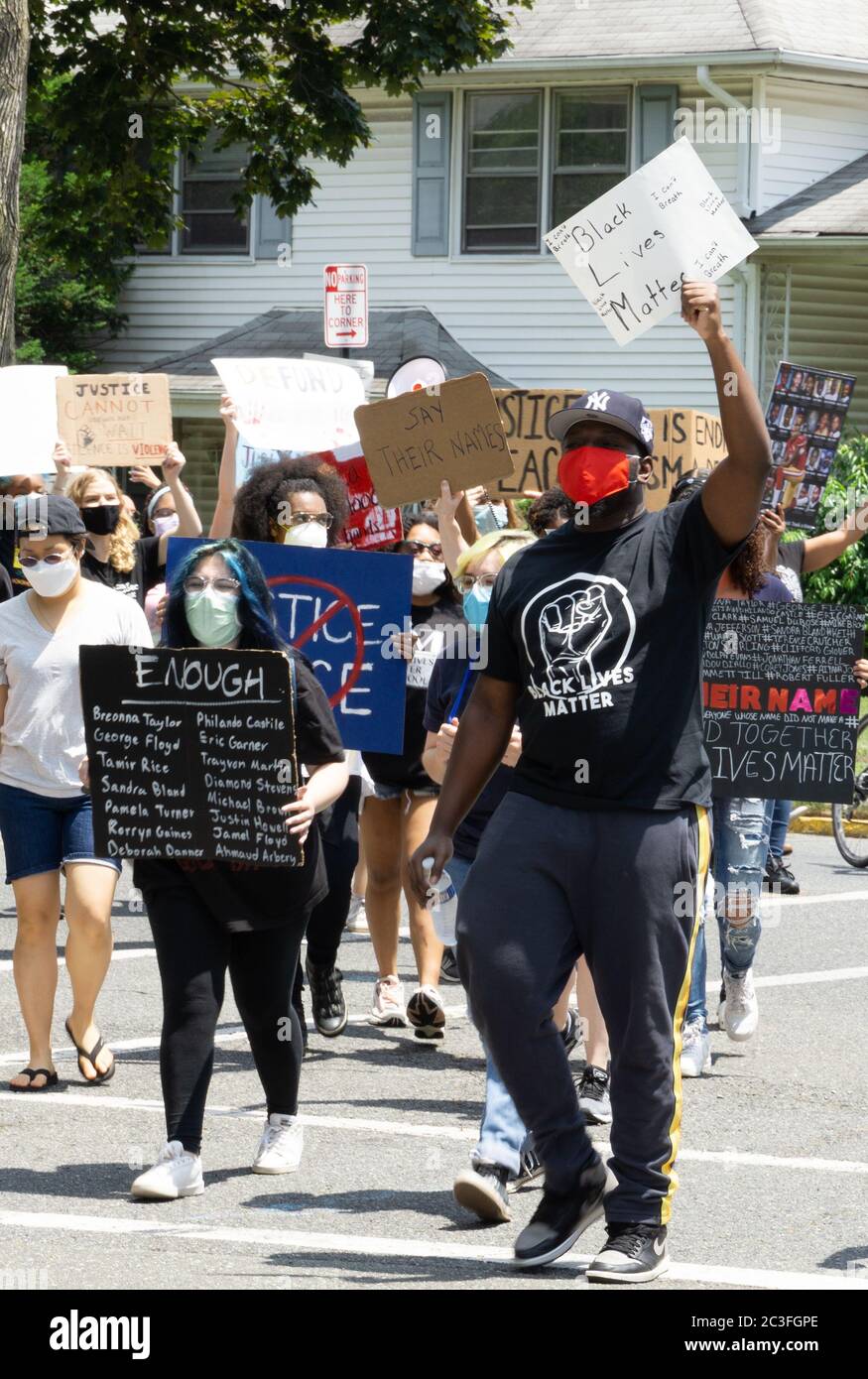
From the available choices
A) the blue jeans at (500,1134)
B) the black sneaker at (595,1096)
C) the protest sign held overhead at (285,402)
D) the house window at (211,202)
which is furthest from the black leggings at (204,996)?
the house window at (211,202)

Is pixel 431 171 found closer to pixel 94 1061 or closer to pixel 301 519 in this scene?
pixel 301 519

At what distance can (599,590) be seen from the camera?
15.8 feet

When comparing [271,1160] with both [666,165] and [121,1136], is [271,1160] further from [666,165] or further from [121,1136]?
[666,165]

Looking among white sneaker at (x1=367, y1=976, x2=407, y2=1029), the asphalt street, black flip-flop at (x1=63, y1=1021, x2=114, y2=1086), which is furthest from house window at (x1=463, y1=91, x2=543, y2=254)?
black flip-flop at (x1=63, y1=1021, x2=114, y2=1086)

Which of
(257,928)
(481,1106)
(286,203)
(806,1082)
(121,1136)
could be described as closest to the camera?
(257,928)

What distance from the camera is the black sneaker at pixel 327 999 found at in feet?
25.2

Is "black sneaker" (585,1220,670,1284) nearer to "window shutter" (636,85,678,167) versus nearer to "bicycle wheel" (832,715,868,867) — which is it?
"bicycle wheel" (832,715,868,867)

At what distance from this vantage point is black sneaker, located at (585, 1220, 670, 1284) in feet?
15.4

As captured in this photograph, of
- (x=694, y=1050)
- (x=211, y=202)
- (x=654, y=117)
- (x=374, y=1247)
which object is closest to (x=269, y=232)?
(x=211, y=202)

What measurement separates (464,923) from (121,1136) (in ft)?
6.32

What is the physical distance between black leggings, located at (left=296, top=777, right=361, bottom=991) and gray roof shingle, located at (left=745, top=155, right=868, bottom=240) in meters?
15.0

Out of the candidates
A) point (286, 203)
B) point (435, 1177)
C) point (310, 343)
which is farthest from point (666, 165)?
point (310, 343)

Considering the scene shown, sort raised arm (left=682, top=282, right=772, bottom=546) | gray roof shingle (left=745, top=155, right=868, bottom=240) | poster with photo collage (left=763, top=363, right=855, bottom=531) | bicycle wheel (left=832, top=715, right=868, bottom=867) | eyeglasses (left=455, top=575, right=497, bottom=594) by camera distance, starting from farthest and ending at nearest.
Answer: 1. gray roof shingle (left=745, top=155, right=868, bottom=240)
2. bicycle wheel (left=832, top=715, right=868, bottom=867)
3. poster with photo collage (left=763, top=363, right=855, bottom=531)
4. eyeglasses (left=455, top=575, right=497, bottom=594)
5. raised arm (left=682, top=282, right=772, bottom=546)

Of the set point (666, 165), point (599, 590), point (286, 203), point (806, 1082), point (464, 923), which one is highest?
point (286, 203)
